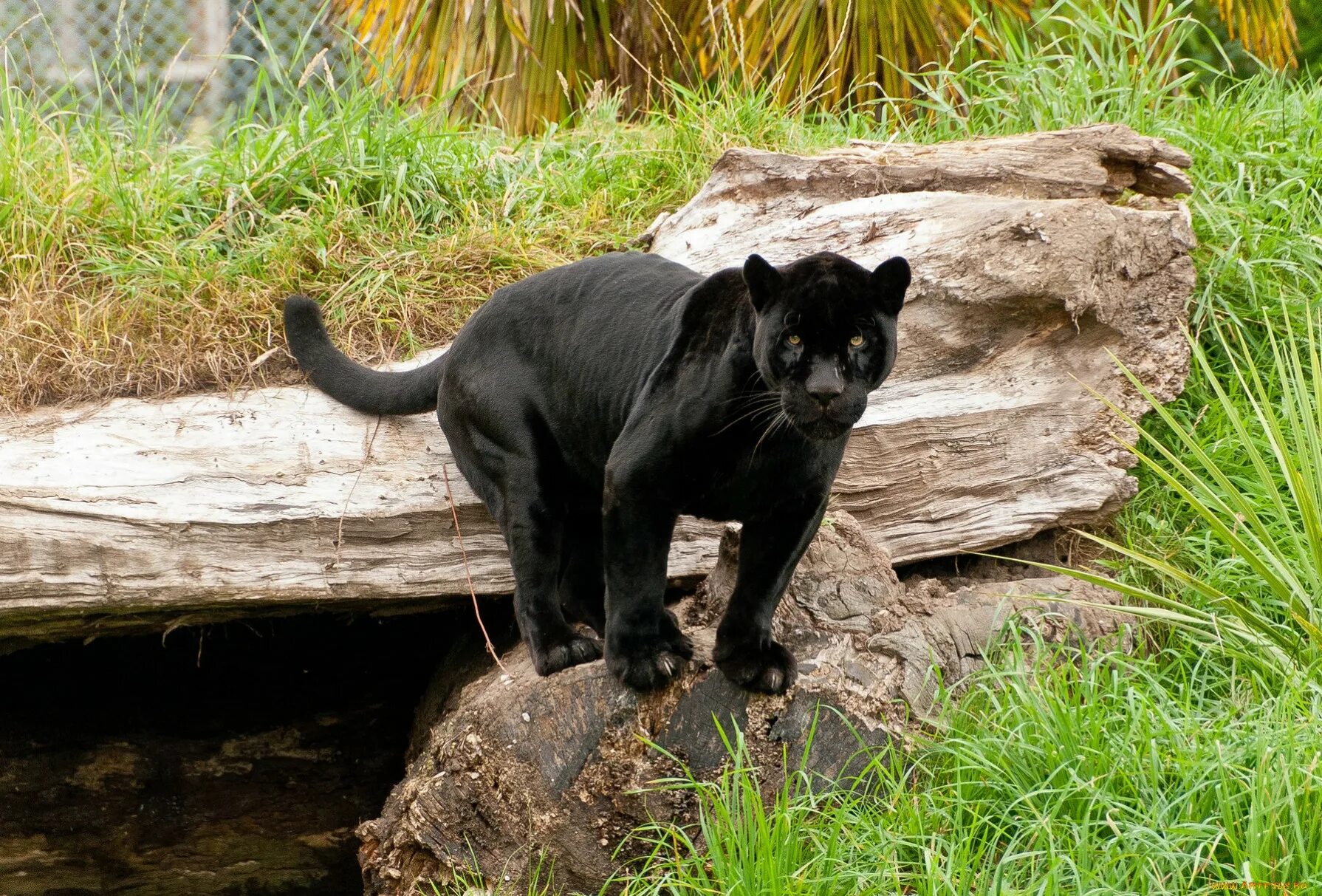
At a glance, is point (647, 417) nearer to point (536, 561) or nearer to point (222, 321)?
point (536, 561)

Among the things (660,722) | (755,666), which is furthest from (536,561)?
(755,666)

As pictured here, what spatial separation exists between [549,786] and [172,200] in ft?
9.22

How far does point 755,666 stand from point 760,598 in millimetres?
166

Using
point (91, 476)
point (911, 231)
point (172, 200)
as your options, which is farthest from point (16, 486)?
point (911, 231)

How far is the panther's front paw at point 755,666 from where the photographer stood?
309 centimetres

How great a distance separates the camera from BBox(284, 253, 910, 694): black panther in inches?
108

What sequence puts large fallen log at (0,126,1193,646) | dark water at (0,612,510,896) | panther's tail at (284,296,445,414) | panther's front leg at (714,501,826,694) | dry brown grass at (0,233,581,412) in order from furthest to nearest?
dark water at (0,612,510,896)
dry brown grass at (0,233,581,412)
panther's tail at (284,296,445,414)
large fallen log at (0,126,1193,646)
panther's front leg at (714,501,826,694)

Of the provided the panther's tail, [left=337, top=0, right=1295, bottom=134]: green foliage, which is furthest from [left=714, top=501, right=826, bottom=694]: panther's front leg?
[left=337, top=0, right=1295, bottom=134]: green foliage

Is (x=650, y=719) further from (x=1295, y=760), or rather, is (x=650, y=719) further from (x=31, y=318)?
(x=31, y=318)

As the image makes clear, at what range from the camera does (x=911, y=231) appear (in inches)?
164

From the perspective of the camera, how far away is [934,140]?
5.49 metres

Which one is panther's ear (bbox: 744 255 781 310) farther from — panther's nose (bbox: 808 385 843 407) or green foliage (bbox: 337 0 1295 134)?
green foliage (bbox: 337 0 1295 134)

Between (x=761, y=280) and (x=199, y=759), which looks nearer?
(x=761, y=280)

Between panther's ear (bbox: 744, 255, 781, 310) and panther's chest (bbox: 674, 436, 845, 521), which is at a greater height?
panther's ear (bbox: 744, 255, 781, 310)
